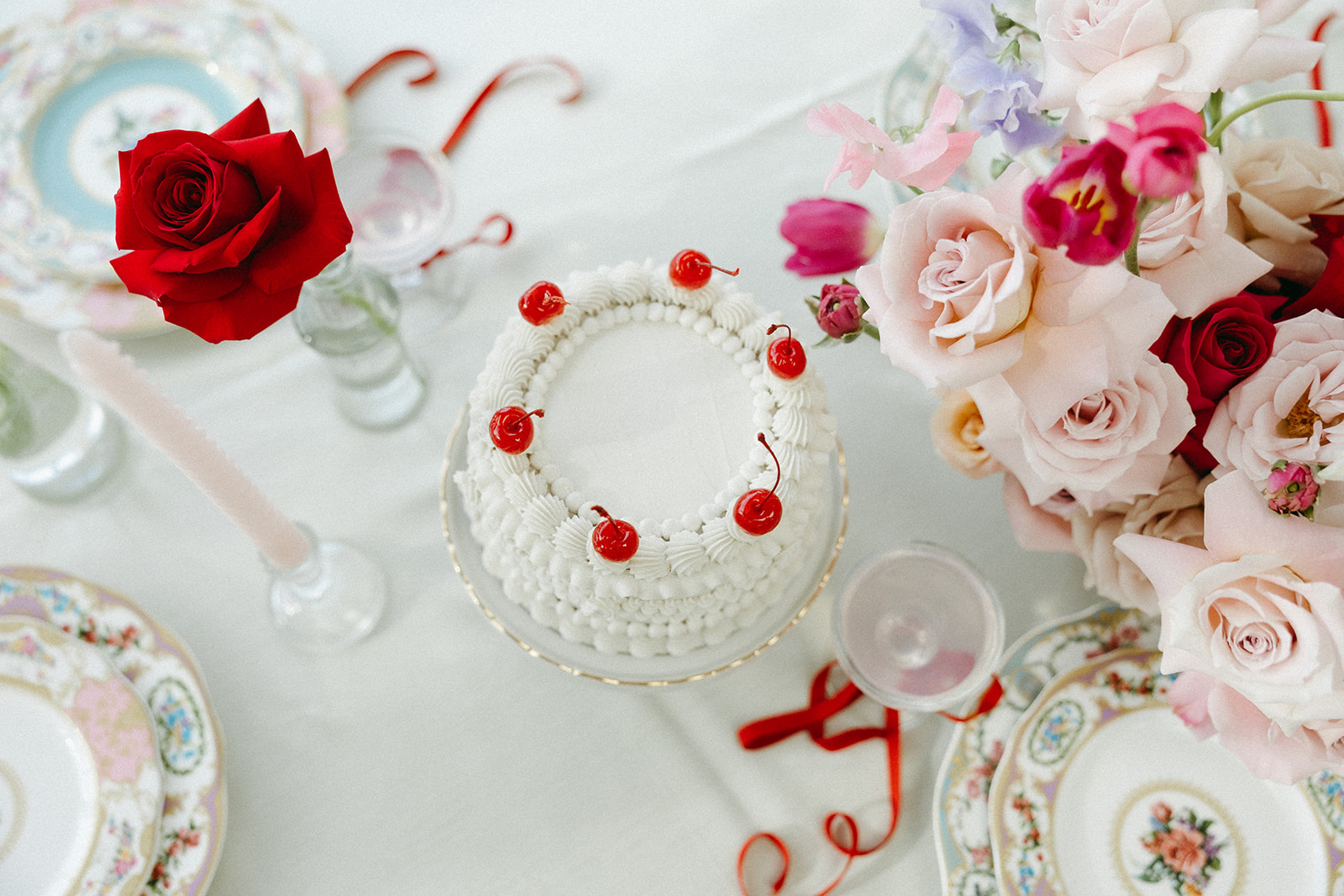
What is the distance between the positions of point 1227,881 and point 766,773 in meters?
0.54

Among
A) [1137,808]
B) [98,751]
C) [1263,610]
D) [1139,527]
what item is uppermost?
[98,751]

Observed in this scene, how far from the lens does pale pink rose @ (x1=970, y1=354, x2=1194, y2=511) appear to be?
2.38 ft

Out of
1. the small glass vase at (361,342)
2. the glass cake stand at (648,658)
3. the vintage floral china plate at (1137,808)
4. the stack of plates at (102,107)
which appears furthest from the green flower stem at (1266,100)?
the stack of plates at (102,107)

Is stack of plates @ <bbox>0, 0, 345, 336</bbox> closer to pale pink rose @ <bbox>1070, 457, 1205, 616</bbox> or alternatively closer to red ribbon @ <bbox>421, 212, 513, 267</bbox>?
red ribbon @ <bbox>421, 212, 513, 267</bbox>

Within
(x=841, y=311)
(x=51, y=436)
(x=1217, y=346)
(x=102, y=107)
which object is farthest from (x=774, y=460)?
(x=102, y=107)

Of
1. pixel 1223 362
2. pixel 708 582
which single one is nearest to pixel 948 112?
pixel 1223 362

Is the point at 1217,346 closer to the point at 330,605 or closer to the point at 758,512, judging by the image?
the point at 758,512

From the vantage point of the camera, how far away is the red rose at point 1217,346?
30.4 inches

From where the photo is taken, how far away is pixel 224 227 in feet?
2.58

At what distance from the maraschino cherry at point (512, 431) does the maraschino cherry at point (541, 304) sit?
0.13 meters

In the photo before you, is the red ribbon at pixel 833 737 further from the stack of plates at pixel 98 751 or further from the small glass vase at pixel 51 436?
the small glass vase at pixel 51 436

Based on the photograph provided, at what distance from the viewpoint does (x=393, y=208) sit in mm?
1369

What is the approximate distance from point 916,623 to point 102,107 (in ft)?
4.78

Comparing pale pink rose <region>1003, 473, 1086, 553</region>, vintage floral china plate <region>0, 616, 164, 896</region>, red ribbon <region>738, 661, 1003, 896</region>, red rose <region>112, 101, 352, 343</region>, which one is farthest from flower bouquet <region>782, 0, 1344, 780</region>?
vintage floral china plate <region>0, 616, 164, 896</region>
